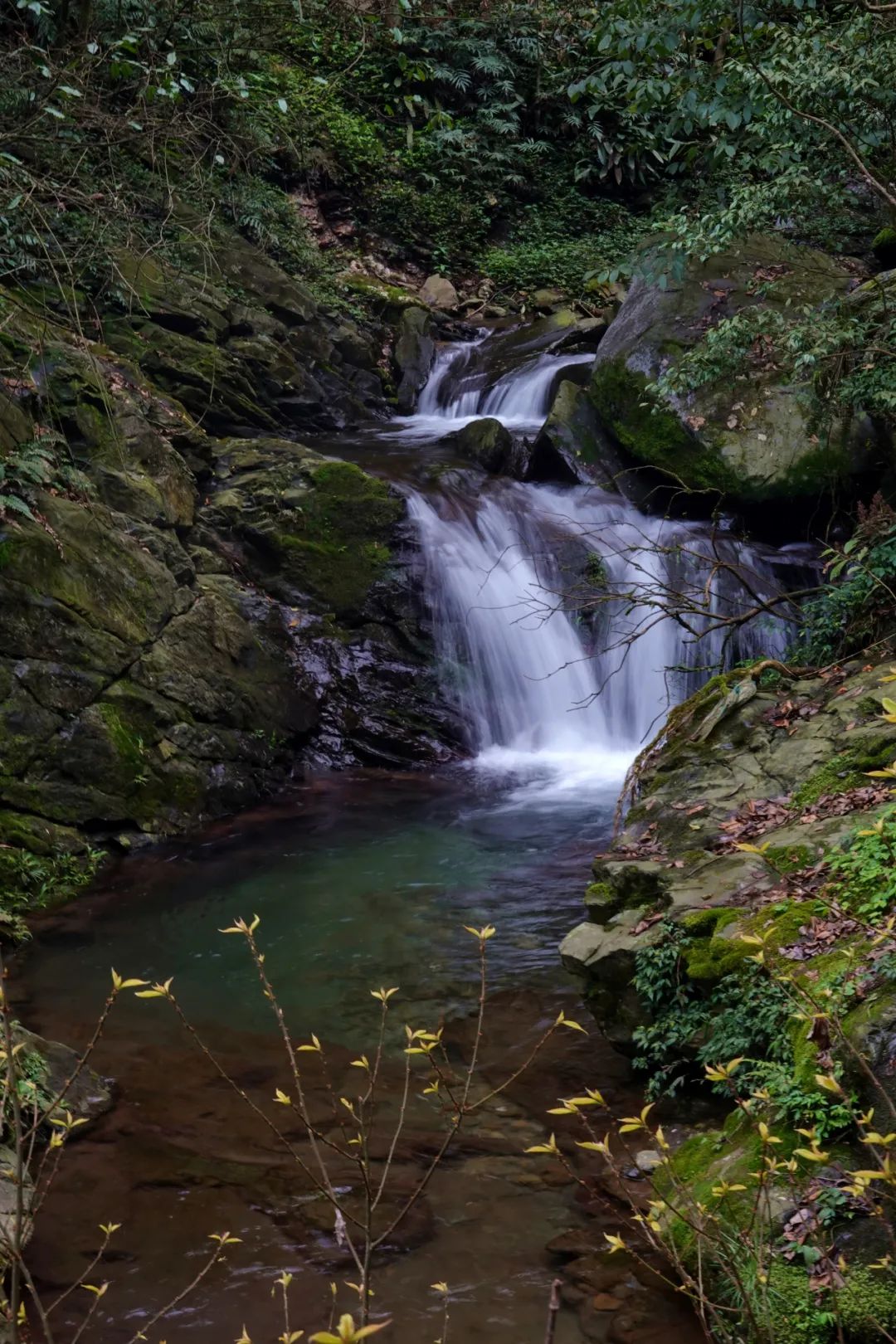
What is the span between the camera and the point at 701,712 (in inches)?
278

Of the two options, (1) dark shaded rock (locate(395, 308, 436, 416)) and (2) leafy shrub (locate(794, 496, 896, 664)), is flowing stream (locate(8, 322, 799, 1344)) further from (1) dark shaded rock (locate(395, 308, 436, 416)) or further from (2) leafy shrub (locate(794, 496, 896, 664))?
(1) dark shaded rock (locate(395, 308, 436, 416))

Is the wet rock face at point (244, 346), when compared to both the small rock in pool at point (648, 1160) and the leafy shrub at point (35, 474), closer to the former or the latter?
the leafy shrub at point (35, 474)

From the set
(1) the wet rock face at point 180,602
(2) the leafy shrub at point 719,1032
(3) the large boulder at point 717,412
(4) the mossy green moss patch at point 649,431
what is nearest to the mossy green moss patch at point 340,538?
(1) the wet rock face at point 180,602

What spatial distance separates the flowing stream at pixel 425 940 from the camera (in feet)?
12.3

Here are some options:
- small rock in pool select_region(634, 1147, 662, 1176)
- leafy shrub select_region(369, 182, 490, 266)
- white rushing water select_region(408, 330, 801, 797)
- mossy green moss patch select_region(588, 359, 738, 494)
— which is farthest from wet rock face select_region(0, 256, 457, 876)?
leafy shrub select_region(369, 182, 490, 266)

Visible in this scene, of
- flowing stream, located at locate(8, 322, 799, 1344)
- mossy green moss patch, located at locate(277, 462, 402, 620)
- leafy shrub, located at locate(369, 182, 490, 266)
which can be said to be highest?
leafy shrub, located at locate(369, 182, 490, 266)

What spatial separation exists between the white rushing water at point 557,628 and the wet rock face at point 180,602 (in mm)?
450

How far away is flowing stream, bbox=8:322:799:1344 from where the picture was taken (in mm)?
3746

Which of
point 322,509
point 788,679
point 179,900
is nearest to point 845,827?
point 788,679

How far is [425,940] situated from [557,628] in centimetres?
568

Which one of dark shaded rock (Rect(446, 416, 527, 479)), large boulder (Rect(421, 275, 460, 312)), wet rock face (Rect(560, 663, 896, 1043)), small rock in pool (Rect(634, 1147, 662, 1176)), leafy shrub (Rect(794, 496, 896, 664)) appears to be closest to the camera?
small rock in pool (Rect(634, 1147, 662, 1176))

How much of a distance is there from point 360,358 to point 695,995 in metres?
13.0

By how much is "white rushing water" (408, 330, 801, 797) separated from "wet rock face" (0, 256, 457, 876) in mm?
450

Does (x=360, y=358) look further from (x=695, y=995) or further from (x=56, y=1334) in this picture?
(x=56, y=1334)
